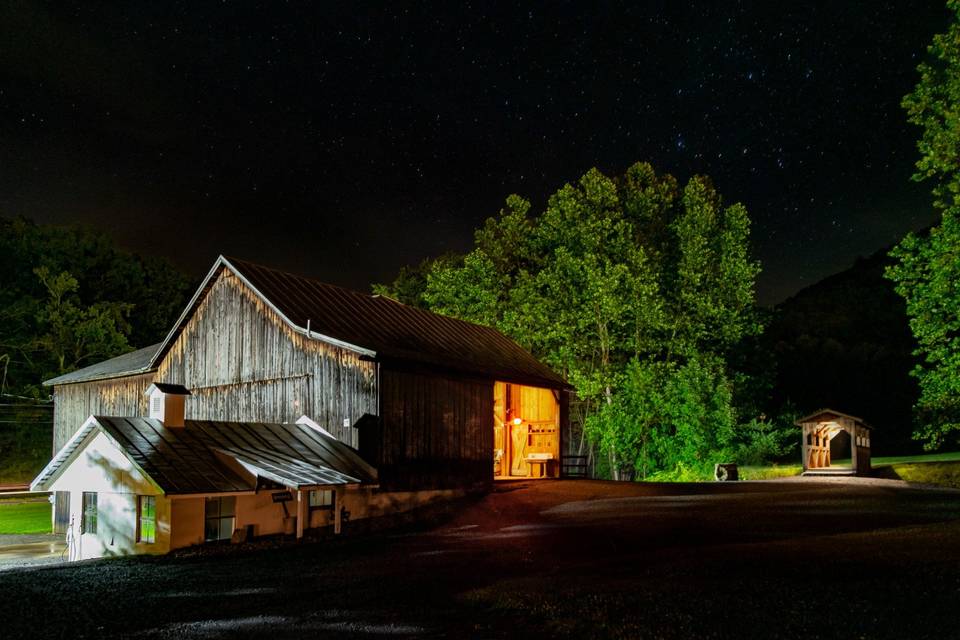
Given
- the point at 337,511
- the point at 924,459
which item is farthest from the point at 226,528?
the point at 924,459

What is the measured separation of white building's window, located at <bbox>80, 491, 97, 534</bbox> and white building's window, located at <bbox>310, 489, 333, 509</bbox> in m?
4.84

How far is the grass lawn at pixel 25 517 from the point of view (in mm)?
27516

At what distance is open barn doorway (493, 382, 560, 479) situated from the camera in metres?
32.0

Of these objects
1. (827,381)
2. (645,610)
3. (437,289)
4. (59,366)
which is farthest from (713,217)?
(59,366)

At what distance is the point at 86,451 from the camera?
17.8 m

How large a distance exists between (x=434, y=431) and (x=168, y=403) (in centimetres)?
815

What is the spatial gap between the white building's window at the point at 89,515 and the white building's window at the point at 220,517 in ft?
8.27

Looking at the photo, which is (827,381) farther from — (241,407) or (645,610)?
(645,610)

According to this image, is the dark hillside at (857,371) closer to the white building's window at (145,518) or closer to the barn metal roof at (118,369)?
the barn metal roof at (118,369)

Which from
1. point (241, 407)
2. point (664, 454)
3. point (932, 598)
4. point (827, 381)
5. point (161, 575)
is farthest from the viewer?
point (827, 381)

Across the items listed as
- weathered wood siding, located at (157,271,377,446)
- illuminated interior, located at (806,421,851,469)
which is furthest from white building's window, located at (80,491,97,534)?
illuminated interior, located at (806,421,851,469)

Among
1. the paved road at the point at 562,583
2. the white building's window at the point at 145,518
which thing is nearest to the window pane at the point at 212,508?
the white building's window at the point at 145,518

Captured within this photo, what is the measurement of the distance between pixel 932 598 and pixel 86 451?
53.9 ft

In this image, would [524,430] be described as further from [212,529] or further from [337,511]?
[212,529]
